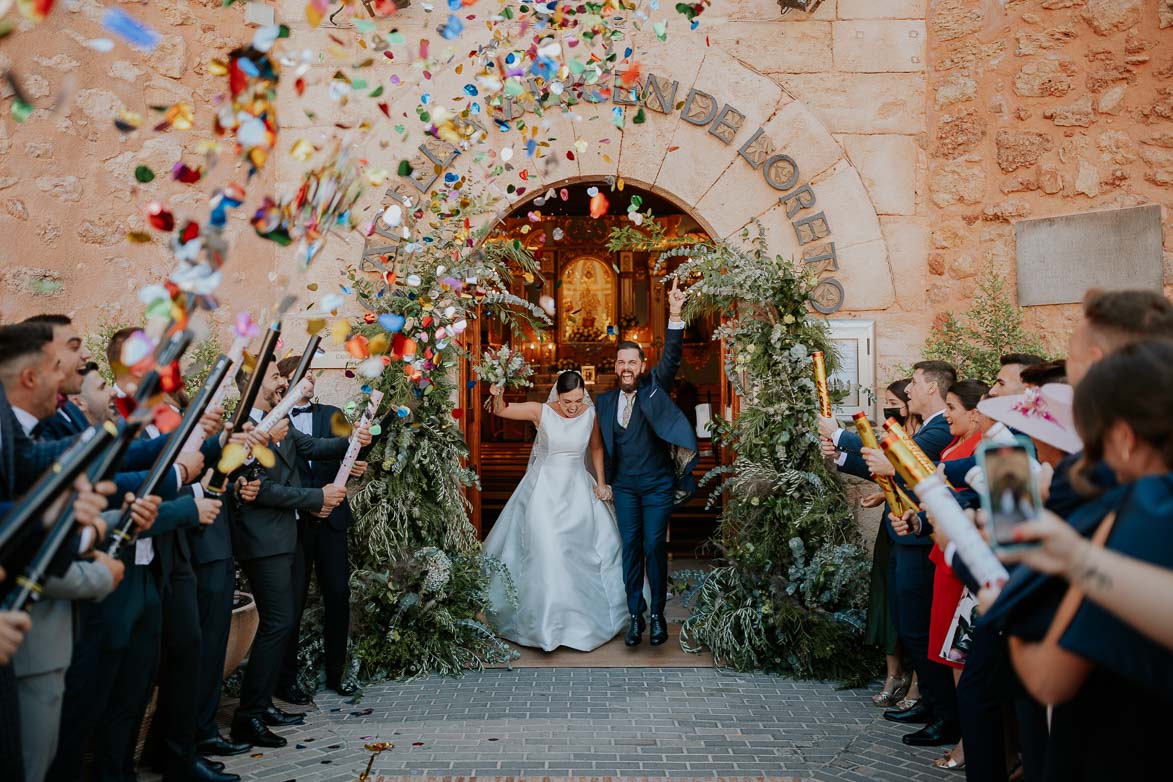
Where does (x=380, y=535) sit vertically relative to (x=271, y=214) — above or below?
below

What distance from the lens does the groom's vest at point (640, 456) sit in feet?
21.4

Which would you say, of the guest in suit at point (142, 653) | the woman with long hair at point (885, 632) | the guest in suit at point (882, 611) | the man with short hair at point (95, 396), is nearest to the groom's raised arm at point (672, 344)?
the guest in suit at point (882, 611)

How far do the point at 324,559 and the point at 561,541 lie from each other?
1.77 m

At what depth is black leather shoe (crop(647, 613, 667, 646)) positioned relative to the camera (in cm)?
632

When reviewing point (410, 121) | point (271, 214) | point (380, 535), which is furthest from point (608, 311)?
point (271, 214)

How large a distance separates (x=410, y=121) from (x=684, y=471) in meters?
3.40

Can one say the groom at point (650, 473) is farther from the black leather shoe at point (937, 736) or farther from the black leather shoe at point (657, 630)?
the black leather shoe at point (937, 736)

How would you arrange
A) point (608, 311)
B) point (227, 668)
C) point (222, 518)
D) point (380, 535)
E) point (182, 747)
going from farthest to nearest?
point (608, 311), point (380, 535), point (227, 668), point (222, 518), point (182, 747)

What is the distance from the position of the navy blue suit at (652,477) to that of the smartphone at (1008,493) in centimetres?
464

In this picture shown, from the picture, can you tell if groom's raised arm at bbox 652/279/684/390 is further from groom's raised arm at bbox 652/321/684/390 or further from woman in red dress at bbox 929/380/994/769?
woman in red dress at bbox 929/380/994/769

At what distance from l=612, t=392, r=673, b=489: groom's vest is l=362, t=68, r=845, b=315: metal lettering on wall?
1628 millimetres

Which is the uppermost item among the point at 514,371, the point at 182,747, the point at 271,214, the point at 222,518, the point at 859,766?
the point at 271,214

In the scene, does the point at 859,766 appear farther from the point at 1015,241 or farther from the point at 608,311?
the point at 608,311

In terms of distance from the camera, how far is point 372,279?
22.6 ft
